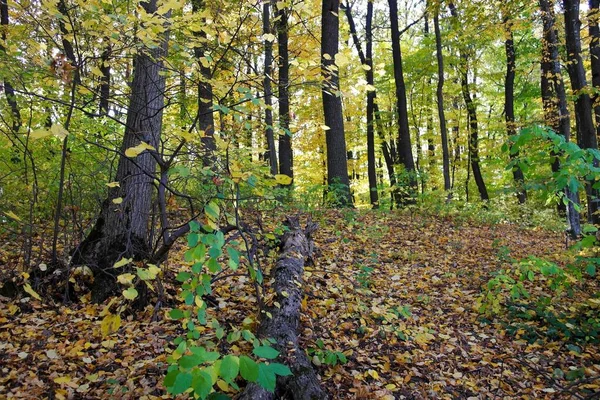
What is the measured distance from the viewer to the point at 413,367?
367 centimetres

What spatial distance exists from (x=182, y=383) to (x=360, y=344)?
2757 mm

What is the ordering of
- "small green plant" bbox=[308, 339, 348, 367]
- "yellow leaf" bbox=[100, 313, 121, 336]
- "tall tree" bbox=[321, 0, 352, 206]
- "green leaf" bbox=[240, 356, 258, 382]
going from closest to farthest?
"green leaf" bbox=[240, 356, 258, 382] → "yellow leaf" bbox=[100, 313, 121, 336] → "small green plant" bbox=[308, 339, 348, 367] → "tall tree" bbox=[321, 0, 352, 206]

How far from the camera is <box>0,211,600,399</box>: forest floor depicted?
2994mm

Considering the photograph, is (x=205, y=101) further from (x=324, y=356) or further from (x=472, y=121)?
(x=472, y=121)

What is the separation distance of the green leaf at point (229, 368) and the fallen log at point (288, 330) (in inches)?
46.5

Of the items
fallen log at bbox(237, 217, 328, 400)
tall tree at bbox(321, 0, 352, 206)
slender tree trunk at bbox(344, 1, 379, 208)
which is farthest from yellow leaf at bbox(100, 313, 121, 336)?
slender tree trunk at bbox(344, 1, 379, 208)

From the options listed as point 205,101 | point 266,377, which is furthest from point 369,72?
point 266,377

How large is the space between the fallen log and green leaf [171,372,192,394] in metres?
1.16

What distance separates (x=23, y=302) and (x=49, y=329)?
579 millimetres

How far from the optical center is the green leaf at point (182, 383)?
1.46m

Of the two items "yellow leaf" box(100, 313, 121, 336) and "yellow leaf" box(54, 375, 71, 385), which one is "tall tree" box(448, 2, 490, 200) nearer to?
"yellow leaf" box(100, 313, 121, 336)

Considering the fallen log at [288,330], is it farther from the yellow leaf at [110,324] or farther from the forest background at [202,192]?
the yellow leaf at [110,324]

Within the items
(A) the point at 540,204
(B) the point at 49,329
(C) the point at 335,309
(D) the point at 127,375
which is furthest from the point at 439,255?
(A) the point at 540,204

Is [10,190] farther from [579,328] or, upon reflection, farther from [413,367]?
[579,328]
